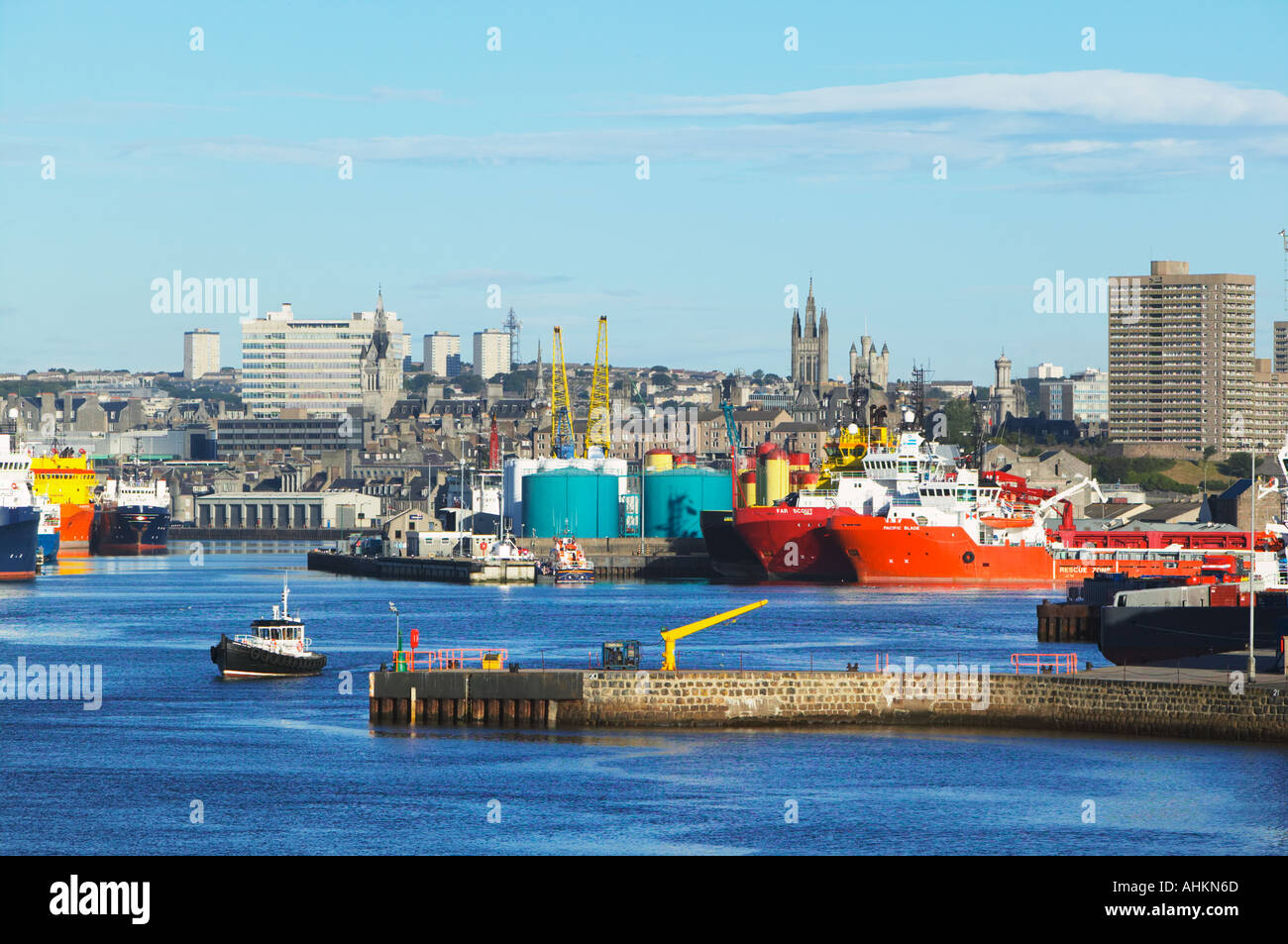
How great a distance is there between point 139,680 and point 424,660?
874 centimetres

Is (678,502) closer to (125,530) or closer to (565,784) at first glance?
(125,530)

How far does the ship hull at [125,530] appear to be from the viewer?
592 ft

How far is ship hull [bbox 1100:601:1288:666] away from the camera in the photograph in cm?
5894

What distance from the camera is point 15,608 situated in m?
94.3

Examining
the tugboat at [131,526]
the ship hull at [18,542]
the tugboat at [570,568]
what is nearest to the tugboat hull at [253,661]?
the ship hull at [18,542]

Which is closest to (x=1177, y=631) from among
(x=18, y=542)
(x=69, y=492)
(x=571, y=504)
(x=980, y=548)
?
(x=980, y=548)

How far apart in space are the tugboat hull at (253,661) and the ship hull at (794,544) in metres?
55.5

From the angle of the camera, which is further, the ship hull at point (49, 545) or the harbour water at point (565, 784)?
the ship hull at point (49, 545)

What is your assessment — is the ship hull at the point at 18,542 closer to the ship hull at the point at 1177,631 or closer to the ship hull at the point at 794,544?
the ship hull at the point at 794,544

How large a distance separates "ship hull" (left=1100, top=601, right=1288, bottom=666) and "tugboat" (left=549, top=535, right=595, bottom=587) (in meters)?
65.0

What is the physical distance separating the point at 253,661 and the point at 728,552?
68.0 m

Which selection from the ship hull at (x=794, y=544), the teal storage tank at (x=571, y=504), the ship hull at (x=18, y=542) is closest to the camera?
the ship hull at (x=794, y=544)
